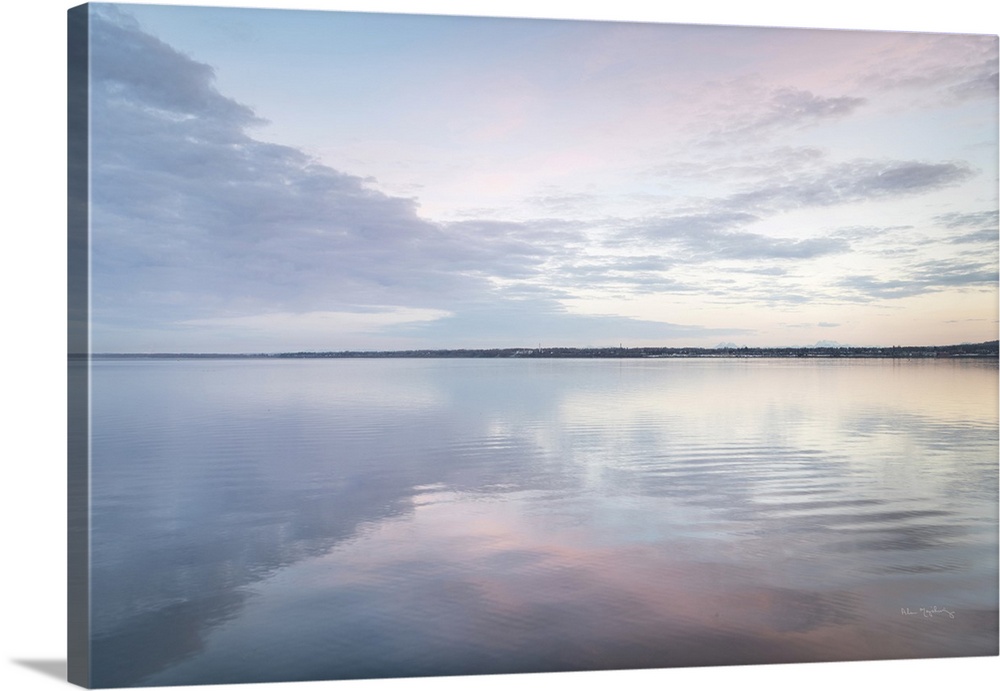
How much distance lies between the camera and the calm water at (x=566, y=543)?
493 cm

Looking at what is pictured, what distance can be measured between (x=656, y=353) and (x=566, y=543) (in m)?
1.81

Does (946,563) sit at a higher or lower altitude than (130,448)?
lower

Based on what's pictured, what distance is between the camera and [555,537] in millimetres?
5703

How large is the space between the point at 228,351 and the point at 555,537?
2613mm

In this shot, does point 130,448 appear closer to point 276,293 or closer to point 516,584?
point 276,293

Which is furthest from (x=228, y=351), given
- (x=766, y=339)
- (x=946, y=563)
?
(x=946, y=563)

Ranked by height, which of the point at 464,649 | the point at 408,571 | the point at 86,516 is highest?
the point at 86,516
